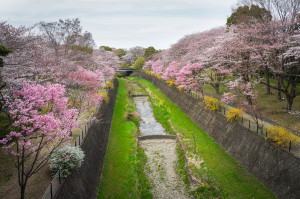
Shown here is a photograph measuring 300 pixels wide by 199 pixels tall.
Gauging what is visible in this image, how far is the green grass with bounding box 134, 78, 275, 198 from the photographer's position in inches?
530

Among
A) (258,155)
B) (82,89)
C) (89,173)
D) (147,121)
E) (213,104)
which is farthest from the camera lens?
(147,121)

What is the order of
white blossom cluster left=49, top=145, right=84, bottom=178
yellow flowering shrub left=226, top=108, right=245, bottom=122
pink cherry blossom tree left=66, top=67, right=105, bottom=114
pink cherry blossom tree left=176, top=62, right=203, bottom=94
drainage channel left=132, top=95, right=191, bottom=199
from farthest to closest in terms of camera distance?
pink cherry blossom tree left=176, top=62, right=203, bottom=94 → pink cherry blossom tree left=66, top=67, right=105, bottom=114 → yellow flowering shrub left=226, top=108, right=245, bottom=122 → drainage channel left=132, top=95, right=191, bottom=199 → white blossom cluster left=49, top=145, right=84, bottom=178

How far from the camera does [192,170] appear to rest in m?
16.4

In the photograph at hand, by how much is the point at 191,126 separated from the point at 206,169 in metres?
10.1

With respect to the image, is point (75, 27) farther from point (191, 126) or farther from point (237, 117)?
point (237, 117)

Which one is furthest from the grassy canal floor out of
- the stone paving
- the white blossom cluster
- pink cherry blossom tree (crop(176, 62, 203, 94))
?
pink cherry blossom tree (crop(176, 62, 203, 94))

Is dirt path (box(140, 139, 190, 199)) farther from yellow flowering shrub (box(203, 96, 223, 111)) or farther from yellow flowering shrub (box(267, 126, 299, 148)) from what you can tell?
yellow flowering shrub (box(267, 126, 299, 148))

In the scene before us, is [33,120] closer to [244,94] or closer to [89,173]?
[89,173]

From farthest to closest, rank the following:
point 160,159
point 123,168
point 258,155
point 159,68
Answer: point 159,68 → point 160,159 → point 123,168 → point 258,155

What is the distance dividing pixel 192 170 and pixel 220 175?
2212 mm

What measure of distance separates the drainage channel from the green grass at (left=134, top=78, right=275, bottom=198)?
1.51 metres

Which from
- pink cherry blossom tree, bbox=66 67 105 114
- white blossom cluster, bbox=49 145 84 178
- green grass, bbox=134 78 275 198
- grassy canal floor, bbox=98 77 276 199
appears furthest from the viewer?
pink cherry blossom tree, bbox=66 67 105 114

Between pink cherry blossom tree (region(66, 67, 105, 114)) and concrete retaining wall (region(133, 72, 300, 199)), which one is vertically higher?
pink cherry blossom tree (region(66, 67, 105, 114))

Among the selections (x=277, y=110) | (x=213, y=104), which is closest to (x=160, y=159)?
(x=213, y=104)
